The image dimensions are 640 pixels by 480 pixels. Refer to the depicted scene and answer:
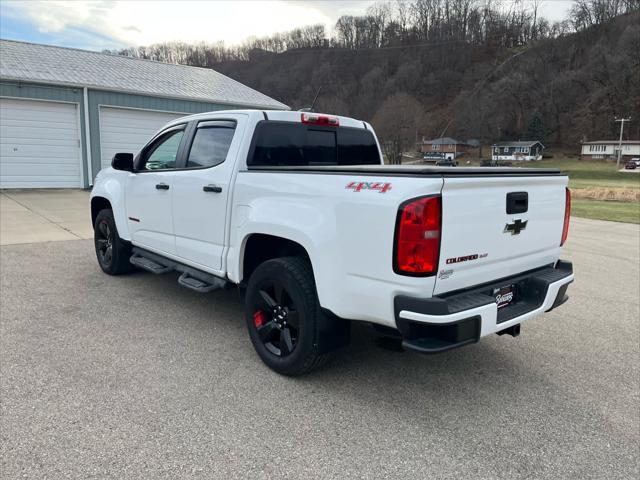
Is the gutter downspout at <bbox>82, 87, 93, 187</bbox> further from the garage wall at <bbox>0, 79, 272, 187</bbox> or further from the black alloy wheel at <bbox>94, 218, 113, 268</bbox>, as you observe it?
the black alloy wheel at <bbox>94, 218, 113, 268</bbox>

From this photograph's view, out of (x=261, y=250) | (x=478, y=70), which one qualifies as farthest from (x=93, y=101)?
(x=478, y=70)

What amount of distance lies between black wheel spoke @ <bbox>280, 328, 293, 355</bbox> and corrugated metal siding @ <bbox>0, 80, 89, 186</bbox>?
50.0ft

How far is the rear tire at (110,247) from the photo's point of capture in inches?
237

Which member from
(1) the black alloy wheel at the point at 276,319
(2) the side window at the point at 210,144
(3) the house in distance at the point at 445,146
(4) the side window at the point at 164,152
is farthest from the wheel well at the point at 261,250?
(3) the house in distance at the point at 445,146

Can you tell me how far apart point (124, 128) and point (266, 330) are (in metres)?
15.6

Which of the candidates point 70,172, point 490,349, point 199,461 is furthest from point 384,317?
point 70,172

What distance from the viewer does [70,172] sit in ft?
54.0

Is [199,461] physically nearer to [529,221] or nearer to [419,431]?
[419,431]

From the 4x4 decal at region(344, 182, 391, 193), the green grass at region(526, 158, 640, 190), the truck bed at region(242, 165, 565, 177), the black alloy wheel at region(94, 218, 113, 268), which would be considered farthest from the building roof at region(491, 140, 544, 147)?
the 4x4 decal at region(344, 182, 391, 193)

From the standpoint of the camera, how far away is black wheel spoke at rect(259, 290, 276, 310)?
3.68 meters

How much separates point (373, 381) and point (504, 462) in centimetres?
112

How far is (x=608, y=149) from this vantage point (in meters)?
85.4

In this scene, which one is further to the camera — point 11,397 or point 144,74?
point 144,74

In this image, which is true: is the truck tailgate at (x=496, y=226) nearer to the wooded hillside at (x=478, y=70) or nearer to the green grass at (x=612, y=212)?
the green grass at (x=612, y=212)
